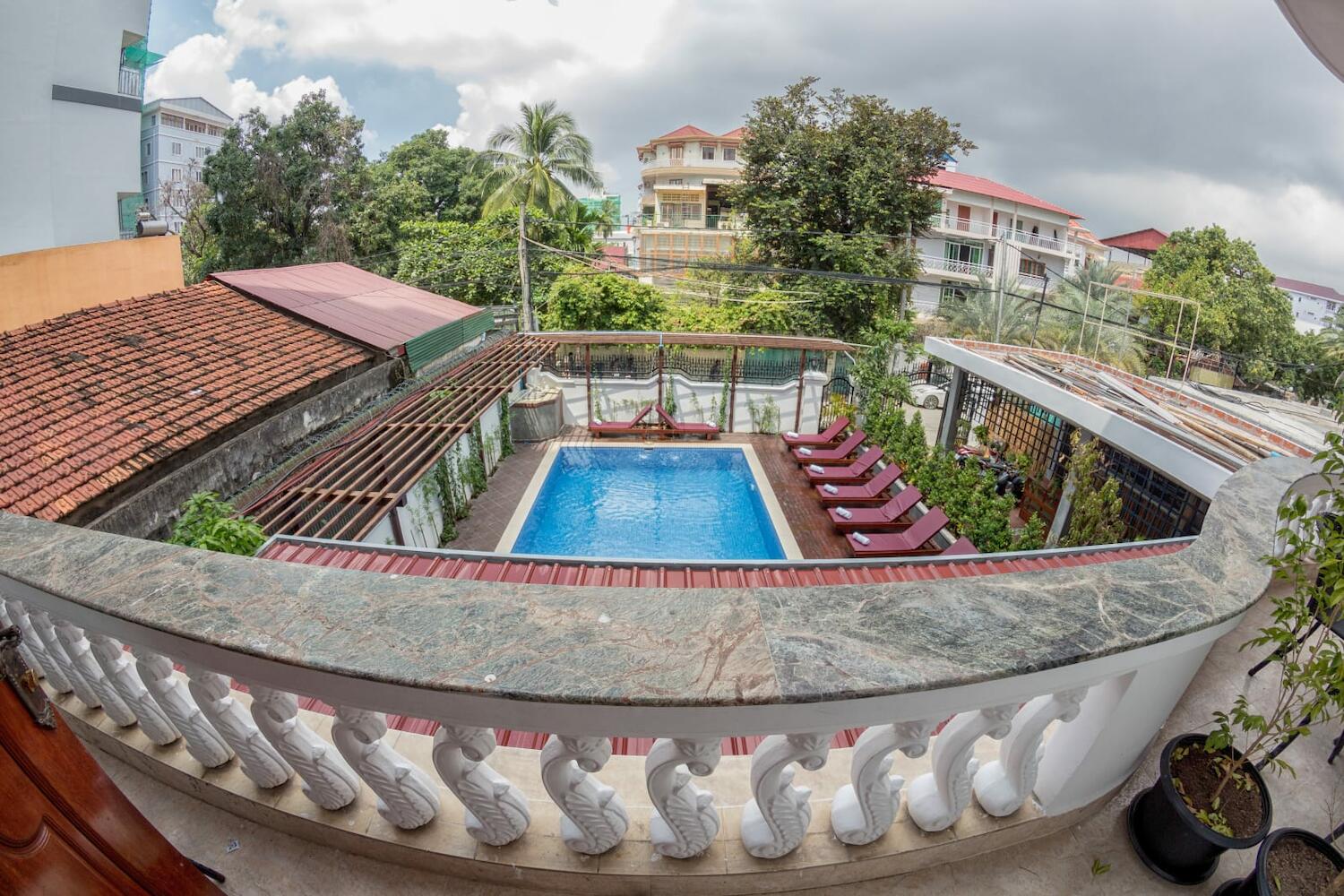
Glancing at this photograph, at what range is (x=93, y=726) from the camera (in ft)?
7.34

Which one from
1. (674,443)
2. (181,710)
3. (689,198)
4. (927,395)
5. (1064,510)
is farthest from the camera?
(689,198)

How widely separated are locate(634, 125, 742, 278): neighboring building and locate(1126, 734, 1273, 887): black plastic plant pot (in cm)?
4210

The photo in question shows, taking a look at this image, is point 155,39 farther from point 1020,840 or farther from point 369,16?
point 369,16

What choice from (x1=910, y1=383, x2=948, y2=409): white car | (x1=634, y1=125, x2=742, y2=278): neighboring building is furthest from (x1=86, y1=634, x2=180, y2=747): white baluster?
(x1=634, y1=125, x2=742, y2=278): neighboring building

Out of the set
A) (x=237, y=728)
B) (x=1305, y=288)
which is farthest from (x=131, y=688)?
(x=1305, y=288)

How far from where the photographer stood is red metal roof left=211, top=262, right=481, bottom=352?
32.5 feet

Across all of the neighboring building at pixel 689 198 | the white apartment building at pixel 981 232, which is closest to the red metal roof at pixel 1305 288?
the white apartment building at pixel 981 232

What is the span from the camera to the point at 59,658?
223cm

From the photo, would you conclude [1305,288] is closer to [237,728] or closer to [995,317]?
[995,317]

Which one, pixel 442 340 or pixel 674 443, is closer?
pixel 442 340

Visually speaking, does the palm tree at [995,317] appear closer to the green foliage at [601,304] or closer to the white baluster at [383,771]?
the green foliage at [601,304]

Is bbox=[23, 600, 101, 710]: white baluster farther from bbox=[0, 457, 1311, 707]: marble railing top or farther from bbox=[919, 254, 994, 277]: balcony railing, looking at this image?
bbox=[919, 254, 994, 277]: balcony railing

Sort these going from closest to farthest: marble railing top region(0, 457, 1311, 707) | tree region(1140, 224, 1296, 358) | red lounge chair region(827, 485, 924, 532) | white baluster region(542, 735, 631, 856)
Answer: marble railing top region(0, 457, 1311, 707), white baluster region(542, 735, 631, 856), red lounge chair region(827, 485, 924, 532), tree region(1140, 224, 1296, 358)

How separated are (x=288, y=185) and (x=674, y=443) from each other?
20.8 meters
